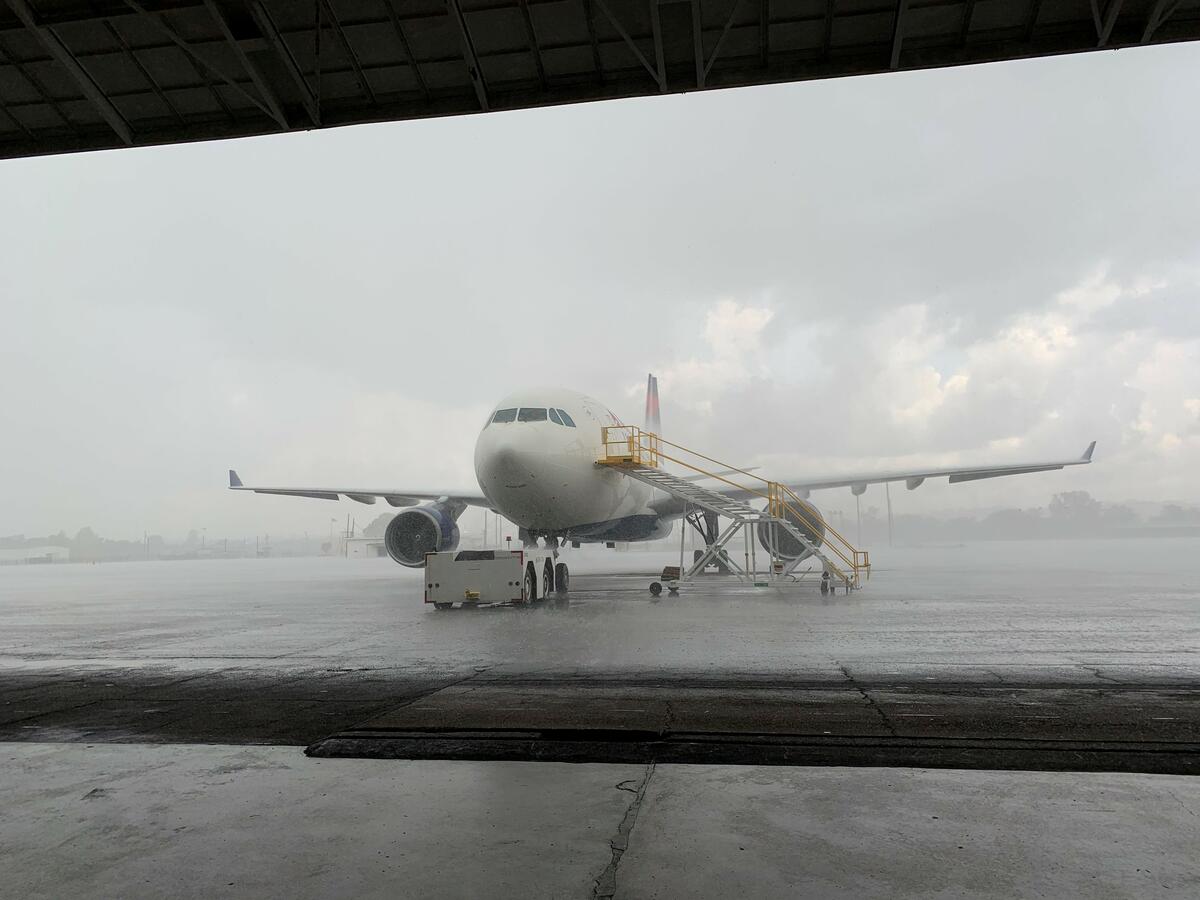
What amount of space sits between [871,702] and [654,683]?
2043 millimetres

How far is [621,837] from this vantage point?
3551mm

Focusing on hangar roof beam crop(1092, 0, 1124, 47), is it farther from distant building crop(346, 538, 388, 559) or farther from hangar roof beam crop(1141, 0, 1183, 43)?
distant building crop(346, 538, 388, 559)

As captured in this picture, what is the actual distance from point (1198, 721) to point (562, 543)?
60.3 ft

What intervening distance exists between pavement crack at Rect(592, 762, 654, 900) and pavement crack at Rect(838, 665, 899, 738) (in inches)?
75.5

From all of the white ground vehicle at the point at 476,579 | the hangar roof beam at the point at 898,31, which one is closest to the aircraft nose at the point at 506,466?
the white ground vehicle at the point at 476,579

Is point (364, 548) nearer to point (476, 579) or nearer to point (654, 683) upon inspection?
point (476, 579)

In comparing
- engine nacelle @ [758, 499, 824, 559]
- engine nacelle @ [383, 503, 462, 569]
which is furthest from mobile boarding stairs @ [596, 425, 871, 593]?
engine nacelle @ [383, 503, 462, 569]

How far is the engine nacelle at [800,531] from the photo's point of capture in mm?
20406

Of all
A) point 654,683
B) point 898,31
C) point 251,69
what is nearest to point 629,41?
point 898,31

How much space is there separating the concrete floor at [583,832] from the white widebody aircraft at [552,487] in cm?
1262

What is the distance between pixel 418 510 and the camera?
23156 millimetres

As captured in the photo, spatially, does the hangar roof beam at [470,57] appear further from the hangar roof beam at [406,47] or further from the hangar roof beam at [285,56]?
the hangar roof beam at [285,56]

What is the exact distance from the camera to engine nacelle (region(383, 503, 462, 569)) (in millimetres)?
22922

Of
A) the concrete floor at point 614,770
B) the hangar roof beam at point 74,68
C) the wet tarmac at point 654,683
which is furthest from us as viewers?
the hangar roof beam at point 74,68
